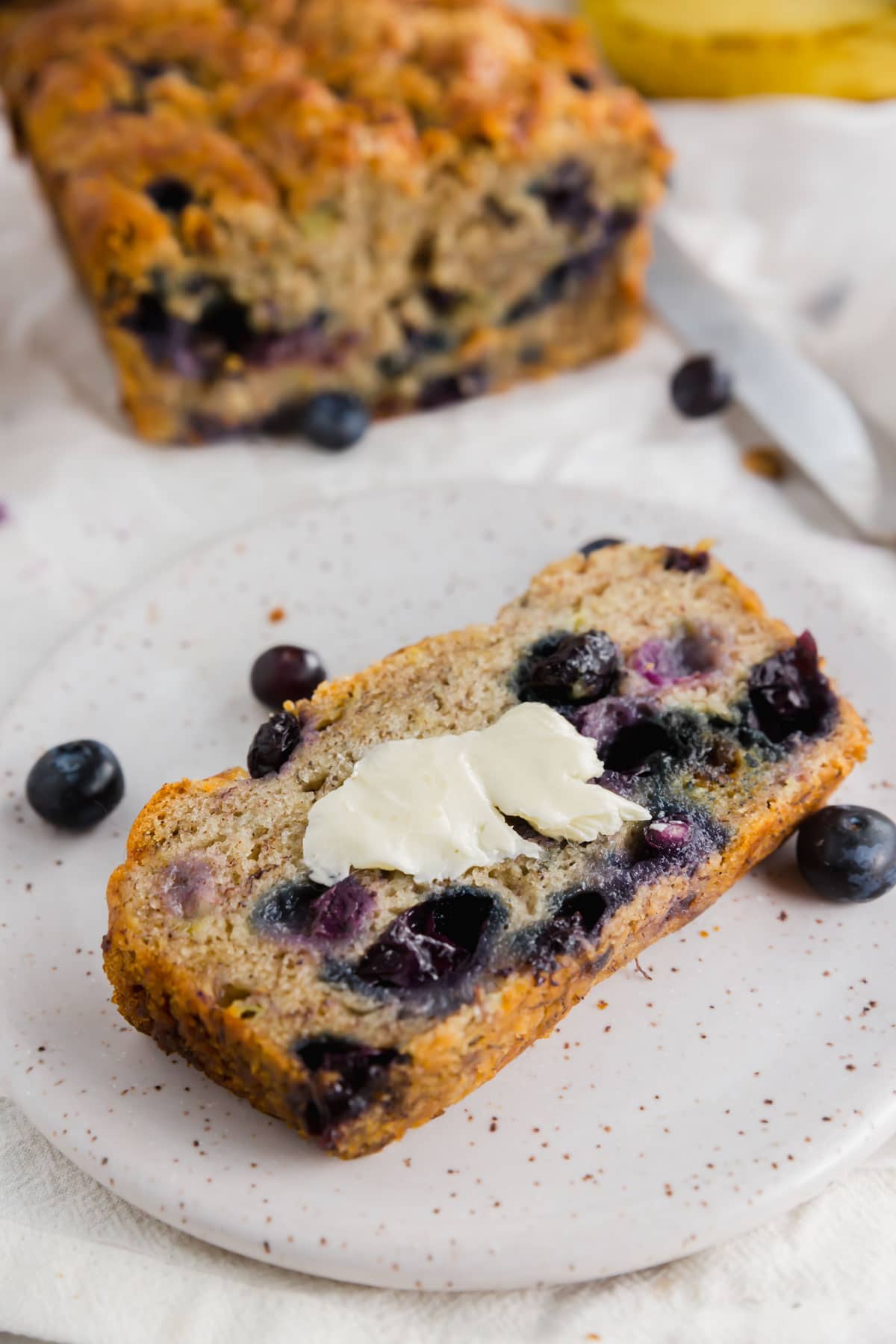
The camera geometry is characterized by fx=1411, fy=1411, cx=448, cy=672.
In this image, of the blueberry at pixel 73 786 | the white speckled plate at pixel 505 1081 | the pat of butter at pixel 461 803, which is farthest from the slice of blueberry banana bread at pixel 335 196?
the pat of butter at pixel 461 803

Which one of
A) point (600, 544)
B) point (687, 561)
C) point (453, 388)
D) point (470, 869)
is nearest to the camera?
point (470, 869)

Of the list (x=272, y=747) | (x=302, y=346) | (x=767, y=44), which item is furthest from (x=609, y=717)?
(x=767, y=44)

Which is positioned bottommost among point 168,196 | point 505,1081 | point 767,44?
point 505,1081

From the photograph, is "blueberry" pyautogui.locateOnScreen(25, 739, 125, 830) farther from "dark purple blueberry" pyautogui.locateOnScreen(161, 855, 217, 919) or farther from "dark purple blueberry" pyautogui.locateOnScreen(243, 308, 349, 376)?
"dark purple blueberry" pyautogui.locateOnScreen(243, 308, 349, 376)

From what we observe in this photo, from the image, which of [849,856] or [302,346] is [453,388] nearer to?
[302,346]

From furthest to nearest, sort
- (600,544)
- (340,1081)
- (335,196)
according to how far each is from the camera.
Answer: (335,196) → (600,544) → (340,1081)

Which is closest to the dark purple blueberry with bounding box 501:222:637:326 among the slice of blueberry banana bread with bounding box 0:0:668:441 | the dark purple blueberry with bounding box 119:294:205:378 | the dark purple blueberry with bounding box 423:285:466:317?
the slice of blueberry banana bread with bounding box 0:0:668:441

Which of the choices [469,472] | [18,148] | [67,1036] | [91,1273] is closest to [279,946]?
[67,1036]
